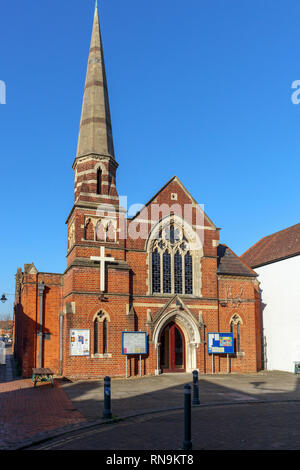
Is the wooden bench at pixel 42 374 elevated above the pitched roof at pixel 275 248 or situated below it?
below

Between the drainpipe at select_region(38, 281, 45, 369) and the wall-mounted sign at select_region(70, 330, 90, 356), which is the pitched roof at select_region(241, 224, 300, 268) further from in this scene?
the drainpipe at select_region(38, 281, 45, 369)

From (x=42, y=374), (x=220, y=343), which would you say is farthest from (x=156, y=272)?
(x=42, y=374)

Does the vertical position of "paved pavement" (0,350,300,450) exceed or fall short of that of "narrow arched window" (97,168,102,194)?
it falls short

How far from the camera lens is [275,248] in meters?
33.0

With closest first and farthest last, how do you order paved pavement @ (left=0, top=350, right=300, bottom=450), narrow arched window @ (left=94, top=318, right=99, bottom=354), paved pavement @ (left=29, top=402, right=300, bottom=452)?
paved pavement @ (left=29, top=402, right=300, bottom=452) < paved pavement @ (left=0, top=350, right=300, bottom=450) < narrow arched window @ (left=94, top=318, right=99, bottom=354)

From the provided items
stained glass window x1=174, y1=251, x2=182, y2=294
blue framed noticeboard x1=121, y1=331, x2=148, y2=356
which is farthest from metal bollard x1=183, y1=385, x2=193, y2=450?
stained glass window x1=174, y1=251, x2=182, y2=294

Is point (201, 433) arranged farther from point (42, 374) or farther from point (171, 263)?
point (171, 263)

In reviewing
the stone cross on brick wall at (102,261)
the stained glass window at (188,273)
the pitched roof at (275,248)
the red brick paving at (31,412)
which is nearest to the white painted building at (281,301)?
the pitched roof at (275,248)

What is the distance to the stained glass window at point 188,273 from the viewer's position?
1065 inches

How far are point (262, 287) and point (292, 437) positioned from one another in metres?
22.9

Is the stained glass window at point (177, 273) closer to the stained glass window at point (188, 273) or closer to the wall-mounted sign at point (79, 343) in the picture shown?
the stained glass window at point (188, 273)

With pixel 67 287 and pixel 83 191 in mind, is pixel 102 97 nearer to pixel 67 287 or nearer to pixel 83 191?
pixel 83 191

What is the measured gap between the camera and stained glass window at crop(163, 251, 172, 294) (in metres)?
26.6

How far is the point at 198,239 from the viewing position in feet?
90.9
